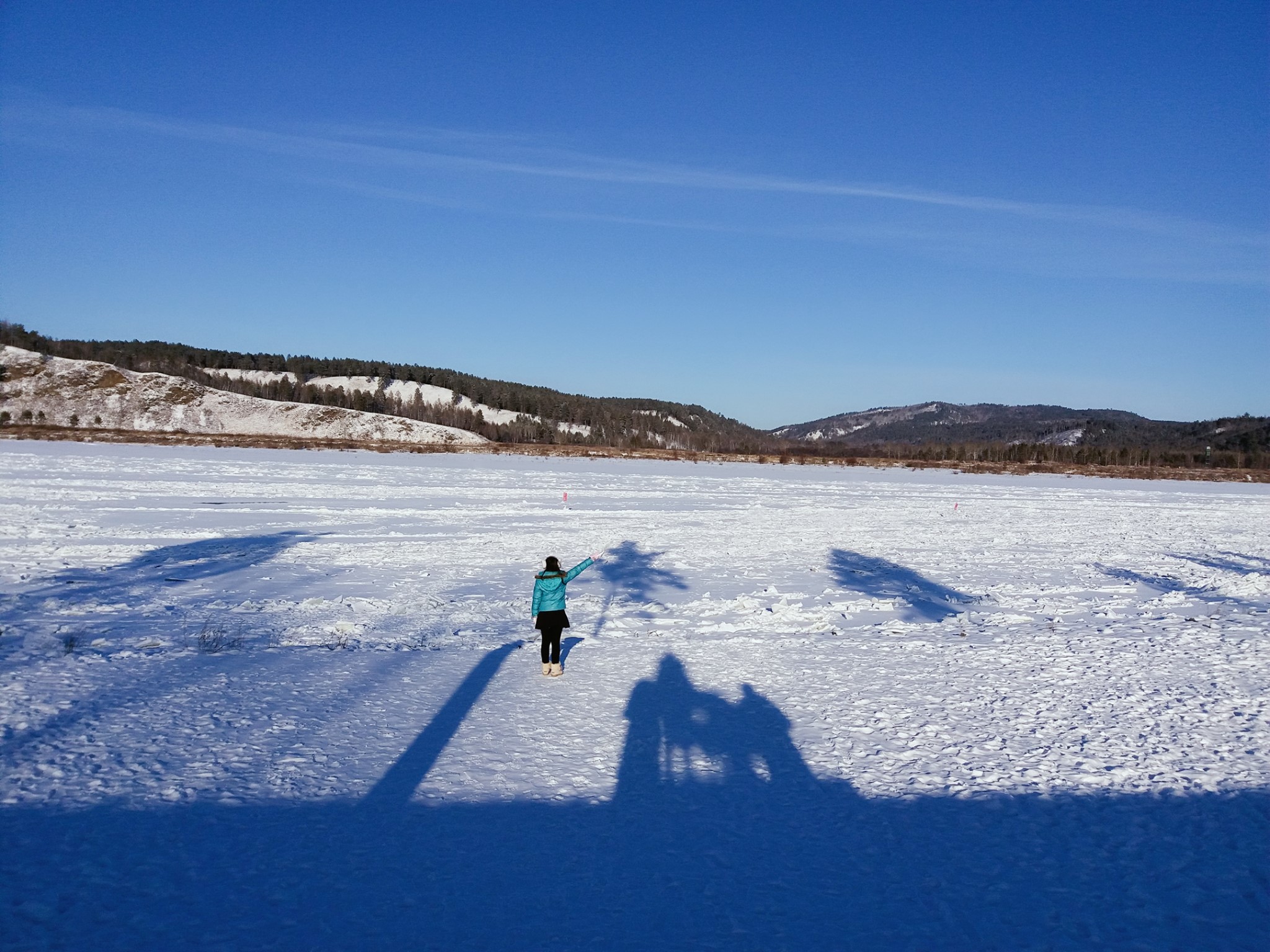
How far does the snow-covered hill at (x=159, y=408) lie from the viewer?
102 m

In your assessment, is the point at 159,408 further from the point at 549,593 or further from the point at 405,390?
the point at 549,593

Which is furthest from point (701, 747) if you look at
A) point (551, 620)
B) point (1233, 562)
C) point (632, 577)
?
point (1233, 562)

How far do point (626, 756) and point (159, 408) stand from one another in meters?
122

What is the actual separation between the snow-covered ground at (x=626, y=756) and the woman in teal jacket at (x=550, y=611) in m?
0.34

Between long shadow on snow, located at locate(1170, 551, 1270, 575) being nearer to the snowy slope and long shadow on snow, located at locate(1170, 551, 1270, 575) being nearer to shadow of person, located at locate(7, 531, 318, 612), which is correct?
shadow of person, located at locate(7, 531, 318, 612)

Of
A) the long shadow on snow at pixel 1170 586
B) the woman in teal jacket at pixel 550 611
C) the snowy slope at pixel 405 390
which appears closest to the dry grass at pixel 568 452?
the long shadow on snow at pixel 1170 586

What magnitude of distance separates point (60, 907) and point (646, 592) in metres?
9.91

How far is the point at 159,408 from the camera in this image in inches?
4242

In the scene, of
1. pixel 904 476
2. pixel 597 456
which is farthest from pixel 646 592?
pixel 597 456

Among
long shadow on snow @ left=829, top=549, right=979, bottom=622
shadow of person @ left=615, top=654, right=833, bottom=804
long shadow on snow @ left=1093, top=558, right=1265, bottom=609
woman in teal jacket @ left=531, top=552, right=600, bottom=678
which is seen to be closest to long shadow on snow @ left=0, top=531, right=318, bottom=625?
woman in teal jacket @ left=531, top=552, right=600, bottom=678

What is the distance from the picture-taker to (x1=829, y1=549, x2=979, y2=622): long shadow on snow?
12695 mm

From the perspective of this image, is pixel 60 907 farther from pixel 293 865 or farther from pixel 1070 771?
pixel 1070 771

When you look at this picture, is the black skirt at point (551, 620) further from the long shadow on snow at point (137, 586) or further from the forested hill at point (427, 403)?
the forested hill at point (427, 403)

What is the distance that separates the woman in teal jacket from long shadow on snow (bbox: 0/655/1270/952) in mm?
2612
